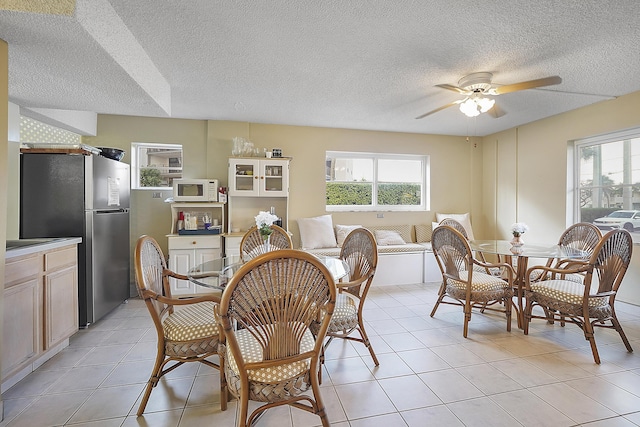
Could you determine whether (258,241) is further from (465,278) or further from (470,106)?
(470,106)

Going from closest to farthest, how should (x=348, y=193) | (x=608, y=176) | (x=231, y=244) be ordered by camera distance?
(x=608, y=176)
(x=231, y=244)
(x=348, y=193)

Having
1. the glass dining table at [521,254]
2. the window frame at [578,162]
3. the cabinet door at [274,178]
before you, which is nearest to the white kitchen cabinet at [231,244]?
the cabinet door at [274,178]

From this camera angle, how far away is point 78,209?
2.77 m

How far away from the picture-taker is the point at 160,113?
3.18 metres

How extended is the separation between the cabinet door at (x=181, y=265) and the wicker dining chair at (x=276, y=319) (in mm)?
2795

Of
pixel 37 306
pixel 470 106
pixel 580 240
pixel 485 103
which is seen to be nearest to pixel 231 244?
pixel 37 306

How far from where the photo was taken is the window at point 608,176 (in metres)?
3.46

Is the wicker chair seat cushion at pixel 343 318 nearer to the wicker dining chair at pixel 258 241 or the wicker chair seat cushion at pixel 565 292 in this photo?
the wicker dining chair at pixel 258 241

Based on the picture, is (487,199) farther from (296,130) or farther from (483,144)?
(296,130)

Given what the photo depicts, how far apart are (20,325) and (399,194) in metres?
4.94

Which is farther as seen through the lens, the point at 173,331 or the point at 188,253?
the point at 188,253

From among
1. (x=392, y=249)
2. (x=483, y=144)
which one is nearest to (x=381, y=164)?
(x=392, y=249)

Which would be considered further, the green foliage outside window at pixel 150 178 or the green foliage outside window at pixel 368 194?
the green foliage outside window at pixel 368 194

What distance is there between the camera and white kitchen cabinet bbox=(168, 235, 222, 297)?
12.6ft
